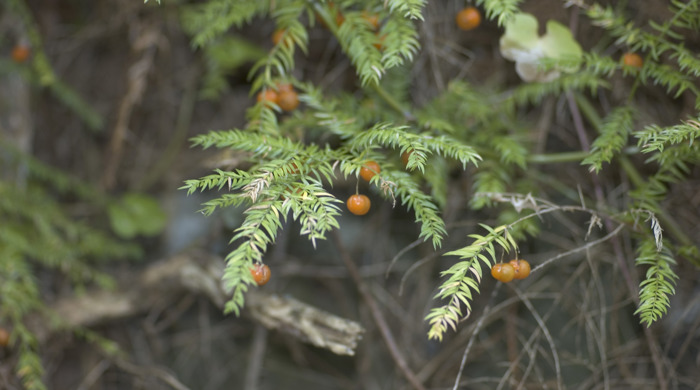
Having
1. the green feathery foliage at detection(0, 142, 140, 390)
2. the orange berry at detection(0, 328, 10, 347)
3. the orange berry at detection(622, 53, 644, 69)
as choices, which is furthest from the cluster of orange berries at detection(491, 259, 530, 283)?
the orange berry at detection(0, 328, 10, 347)

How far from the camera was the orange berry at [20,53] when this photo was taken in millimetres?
2111

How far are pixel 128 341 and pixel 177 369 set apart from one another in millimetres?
236

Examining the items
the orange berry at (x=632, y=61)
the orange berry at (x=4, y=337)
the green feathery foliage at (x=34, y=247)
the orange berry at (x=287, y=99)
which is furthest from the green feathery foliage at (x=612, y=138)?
the orange berry at (x=4, y=337)

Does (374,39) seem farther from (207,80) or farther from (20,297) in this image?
(20,297)

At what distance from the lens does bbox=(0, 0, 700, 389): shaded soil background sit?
1.76 m

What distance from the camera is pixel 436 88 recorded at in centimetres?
195

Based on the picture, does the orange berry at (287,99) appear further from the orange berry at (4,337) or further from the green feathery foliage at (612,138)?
the orange berry at (4,337)

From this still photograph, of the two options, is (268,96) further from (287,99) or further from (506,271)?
(506,271)

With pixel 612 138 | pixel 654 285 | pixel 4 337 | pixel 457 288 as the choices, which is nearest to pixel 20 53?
pixel 4 337

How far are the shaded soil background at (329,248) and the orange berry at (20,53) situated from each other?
118mm

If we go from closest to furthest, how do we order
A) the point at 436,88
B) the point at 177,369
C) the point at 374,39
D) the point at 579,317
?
1. the point at 374,39
2. the point at 579,317
3. the point at 436,88
4. the point at 177,369

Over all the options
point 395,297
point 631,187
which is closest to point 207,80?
point 395,297

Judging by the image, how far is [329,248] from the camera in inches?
93.7

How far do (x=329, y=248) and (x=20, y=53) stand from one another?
1.46 metres
